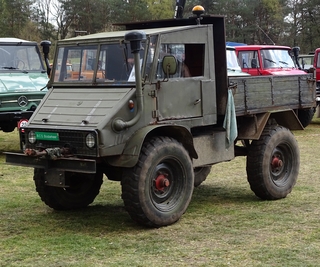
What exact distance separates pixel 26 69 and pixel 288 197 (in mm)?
6818

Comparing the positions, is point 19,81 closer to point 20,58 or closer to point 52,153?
point 20,58

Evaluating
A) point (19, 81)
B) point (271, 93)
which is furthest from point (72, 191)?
point (19, 81)

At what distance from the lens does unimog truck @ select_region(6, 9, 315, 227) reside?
638cm

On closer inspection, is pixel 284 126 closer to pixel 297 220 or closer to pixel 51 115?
pixel 297 220

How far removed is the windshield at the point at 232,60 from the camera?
1427cm

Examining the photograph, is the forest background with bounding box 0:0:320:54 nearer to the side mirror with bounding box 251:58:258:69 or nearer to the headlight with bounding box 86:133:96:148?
the side mirror with bounding box 251:58:258:69

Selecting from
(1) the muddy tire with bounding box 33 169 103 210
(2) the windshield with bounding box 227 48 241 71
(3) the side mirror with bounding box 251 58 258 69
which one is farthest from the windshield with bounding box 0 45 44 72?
(1) the muddy tire with bounding box 33 169 103 210

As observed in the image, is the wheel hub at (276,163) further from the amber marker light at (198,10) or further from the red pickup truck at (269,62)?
the red pickup truck at (269,62)

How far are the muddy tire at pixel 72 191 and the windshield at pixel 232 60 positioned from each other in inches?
287

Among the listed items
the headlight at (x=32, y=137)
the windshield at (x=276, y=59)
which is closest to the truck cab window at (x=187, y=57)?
the headlight at (x=32, y=137)

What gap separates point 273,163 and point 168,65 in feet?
7.40

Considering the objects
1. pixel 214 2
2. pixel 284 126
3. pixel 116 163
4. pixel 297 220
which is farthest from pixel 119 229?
pixel 214 2

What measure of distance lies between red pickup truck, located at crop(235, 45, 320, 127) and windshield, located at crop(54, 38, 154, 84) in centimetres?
854

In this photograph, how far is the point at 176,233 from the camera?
254 inches
